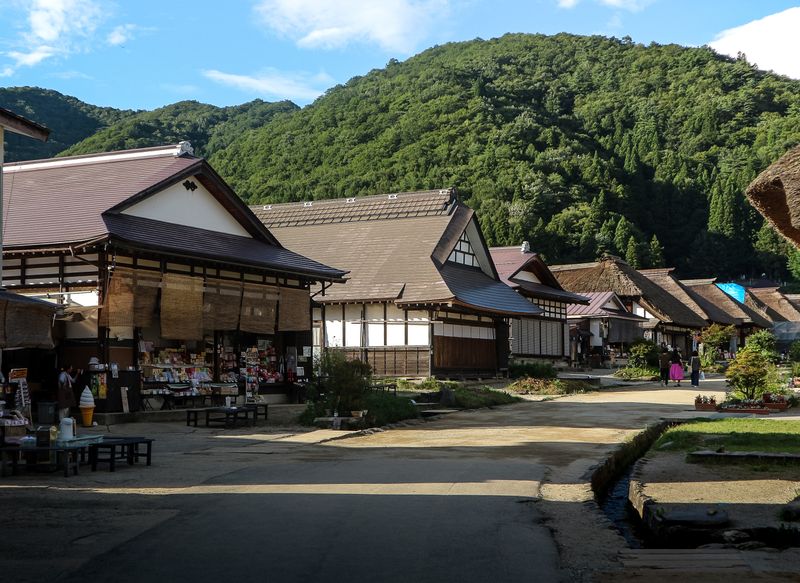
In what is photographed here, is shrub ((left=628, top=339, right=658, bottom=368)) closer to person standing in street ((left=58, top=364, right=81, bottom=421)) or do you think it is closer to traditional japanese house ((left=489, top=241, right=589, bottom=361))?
traditional japanese house ((left=489, top=241, right=589, bottom=361))

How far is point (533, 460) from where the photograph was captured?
13.0m

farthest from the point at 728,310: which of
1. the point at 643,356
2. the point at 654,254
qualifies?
the point at 643,356

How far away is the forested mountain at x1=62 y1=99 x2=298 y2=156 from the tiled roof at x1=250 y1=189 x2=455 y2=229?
2192cm

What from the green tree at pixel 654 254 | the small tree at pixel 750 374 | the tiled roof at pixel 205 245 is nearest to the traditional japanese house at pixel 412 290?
the tiled roof at pixel 205 245

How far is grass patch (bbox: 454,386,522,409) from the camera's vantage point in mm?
24188

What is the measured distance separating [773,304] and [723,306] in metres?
14.3

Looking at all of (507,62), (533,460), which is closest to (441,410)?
(533,460)

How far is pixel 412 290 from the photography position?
32656 millimetres

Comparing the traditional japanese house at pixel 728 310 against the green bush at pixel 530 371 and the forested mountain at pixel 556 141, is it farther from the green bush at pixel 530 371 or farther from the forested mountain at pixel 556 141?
the green bush at pixel 530 371

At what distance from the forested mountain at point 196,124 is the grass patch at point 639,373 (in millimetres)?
37489

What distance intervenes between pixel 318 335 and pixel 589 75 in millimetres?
83684

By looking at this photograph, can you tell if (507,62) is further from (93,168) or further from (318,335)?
(93,168)

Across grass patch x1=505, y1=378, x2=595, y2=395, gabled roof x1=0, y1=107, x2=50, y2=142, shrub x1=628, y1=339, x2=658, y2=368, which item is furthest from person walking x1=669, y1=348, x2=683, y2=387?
gabled roof x1=0, y1=107, x2=50, y2=142

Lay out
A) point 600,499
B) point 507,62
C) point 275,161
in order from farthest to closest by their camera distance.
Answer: point 507,62, point 275,161, point 600,499
